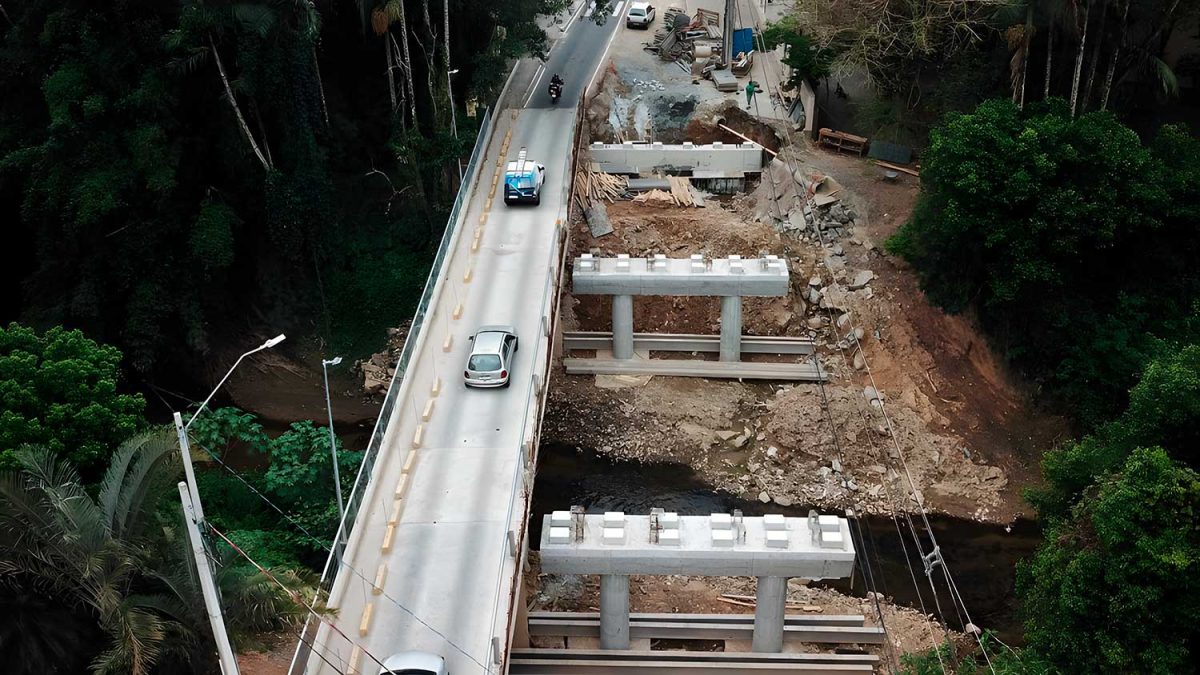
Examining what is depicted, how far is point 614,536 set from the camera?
93.5 ft

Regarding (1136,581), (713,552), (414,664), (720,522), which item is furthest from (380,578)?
(1136,581)

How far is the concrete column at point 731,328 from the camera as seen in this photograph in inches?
1674

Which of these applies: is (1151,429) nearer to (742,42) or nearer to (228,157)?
(228,157)

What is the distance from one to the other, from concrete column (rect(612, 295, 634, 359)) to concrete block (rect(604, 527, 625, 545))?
15.7 m

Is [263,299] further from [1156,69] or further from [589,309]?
[1156,69]

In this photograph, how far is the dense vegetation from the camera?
1519 inches

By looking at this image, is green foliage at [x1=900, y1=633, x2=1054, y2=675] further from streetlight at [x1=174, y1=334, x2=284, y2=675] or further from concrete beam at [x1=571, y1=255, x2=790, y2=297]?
streetlight at [x1=174, y1=334, x2=284, y2=675]

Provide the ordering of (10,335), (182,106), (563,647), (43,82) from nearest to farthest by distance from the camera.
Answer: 1. (10,335)
2. (563,647)
3. (43,82)
4. (182,106)

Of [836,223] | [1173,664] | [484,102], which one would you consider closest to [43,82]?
[484,102]

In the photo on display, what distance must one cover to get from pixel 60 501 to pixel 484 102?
34.6 metres

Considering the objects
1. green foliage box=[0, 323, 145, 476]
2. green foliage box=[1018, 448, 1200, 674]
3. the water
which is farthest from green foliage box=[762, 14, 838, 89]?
green foliage box=[0, 323, 145, 476]

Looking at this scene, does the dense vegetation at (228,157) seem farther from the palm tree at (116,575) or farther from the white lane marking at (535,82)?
the palm tree at (116,575)

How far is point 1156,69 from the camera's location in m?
38.7

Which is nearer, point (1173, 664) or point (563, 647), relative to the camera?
point (1173, 664)
